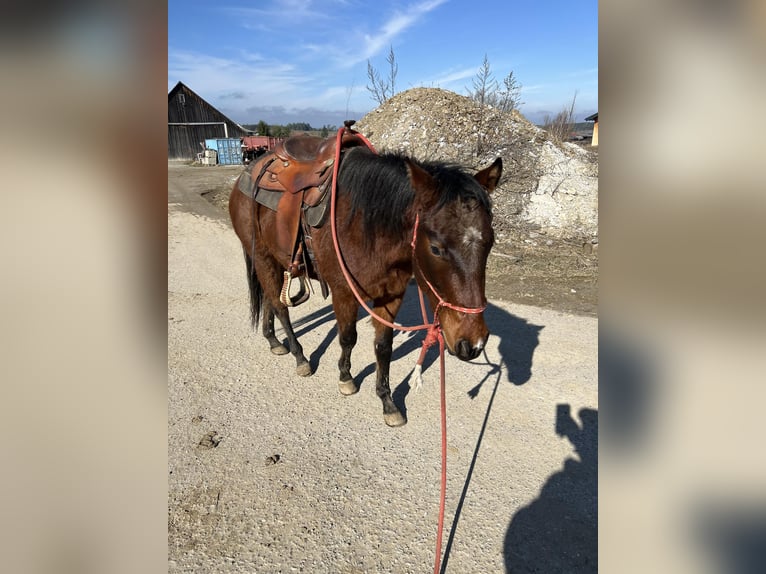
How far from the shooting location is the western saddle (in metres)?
3.18

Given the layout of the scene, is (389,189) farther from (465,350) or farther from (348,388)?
(348,388)

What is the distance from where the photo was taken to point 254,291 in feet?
15.3

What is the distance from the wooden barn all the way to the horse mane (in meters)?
33.0

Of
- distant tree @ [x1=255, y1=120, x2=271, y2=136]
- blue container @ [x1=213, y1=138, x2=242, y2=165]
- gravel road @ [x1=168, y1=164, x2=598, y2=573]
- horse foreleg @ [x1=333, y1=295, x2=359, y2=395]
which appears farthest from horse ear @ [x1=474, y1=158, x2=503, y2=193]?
distant tree @ [x1=255, y1=120, x2=271, y2=136]

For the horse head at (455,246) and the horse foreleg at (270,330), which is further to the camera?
the horse foreleg at (270,330)

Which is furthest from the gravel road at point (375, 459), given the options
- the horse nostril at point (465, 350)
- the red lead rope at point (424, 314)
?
the horse nostril at point (465, 350)

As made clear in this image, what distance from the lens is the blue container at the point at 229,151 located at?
95.0ft

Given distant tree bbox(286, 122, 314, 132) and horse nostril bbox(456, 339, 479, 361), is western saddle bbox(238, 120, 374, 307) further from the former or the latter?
distant tree bbox(286, 122, 314, 132)

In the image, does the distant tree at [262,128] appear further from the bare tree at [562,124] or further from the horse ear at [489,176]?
the horse ear at [489,176]

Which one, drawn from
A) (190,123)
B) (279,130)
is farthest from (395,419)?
(279,130)

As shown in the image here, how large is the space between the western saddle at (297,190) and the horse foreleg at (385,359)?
69 cm

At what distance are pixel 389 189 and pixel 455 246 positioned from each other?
0.72 metres
